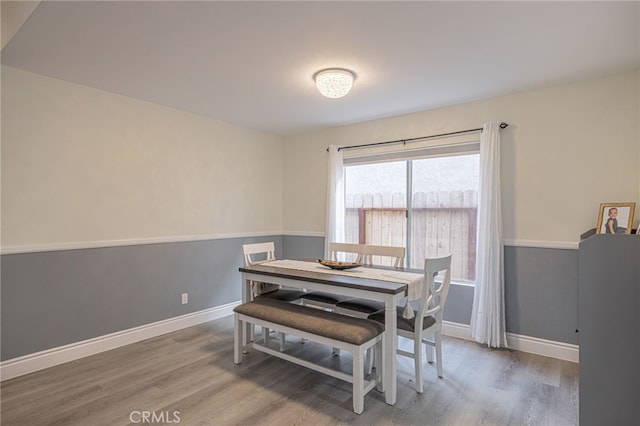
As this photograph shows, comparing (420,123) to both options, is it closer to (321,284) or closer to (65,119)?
(321,284)

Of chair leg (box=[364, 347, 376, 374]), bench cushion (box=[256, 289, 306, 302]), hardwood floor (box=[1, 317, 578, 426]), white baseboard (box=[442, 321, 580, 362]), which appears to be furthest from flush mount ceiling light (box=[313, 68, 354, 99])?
white baseboard (box=[442, 321, 580, 362])

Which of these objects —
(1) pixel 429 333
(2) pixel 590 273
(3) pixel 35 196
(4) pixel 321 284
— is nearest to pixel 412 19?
(2) pixel 590 273

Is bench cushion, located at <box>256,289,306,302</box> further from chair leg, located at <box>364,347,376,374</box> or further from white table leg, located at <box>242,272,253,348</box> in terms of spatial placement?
chair leg, located at <box>364,347,376,374</box>

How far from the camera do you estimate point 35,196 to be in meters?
2.68

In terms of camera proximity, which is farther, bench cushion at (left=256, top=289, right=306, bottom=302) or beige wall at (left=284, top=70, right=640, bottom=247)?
bench cushion at (left=256, top=289, right=306, bottom=302)

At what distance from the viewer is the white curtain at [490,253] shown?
10.2 ft

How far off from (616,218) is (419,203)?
5.63 ft

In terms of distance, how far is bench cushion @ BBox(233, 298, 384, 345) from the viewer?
7.13 feet

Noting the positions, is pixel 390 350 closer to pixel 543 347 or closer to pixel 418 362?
pixel 418 362

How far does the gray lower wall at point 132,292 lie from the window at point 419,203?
1.57ft

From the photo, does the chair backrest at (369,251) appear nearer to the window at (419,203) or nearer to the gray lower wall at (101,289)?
the window at (419,203)

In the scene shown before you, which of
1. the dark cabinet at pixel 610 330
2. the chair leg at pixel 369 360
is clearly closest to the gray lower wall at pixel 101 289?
the chair leg at pixel 369 360

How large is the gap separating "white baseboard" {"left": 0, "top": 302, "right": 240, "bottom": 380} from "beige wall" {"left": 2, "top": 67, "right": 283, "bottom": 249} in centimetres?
91

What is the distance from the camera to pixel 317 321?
2.35 metres
